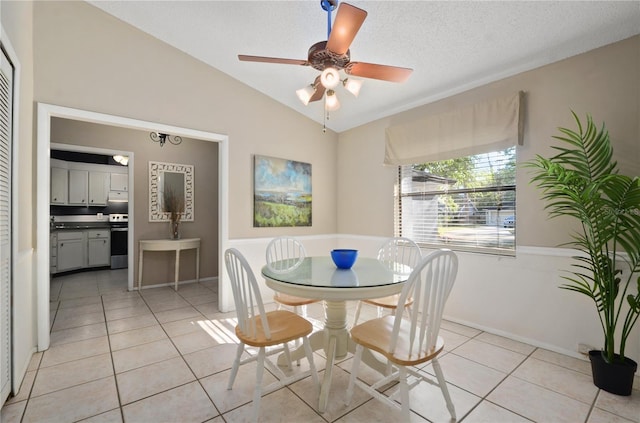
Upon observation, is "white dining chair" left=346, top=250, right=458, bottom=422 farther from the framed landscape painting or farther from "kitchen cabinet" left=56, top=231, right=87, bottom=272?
"kitchen cabinet" left=56, top=231, right=87, bottom=272

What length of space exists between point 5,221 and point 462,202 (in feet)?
11.9

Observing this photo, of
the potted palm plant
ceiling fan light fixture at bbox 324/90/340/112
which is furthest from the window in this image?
ceiling fan light fixture at bbox 324/90/340/112

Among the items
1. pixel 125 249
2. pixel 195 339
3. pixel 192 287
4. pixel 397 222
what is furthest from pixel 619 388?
pixel 125 249

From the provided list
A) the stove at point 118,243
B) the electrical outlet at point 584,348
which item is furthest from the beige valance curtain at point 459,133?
the stove at point 118,243

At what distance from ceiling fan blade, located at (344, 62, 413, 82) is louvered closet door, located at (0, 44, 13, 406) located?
6.65 feet

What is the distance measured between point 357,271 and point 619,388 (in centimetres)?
178

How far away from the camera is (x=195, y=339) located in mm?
2684

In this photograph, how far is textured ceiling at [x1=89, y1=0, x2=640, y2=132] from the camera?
6.93 feet

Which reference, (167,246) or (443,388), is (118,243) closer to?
(167,246)

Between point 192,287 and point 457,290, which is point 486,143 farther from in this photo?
point 192,287

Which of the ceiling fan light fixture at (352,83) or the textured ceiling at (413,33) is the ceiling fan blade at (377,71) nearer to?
the ceiling fan light fixture at (352,83)

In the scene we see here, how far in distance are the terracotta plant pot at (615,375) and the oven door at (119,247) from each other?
275 inches

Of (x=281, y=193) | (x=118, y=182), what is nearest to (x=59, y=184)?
(x=118, y=182)

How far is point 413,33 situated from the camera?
2.45 metres
